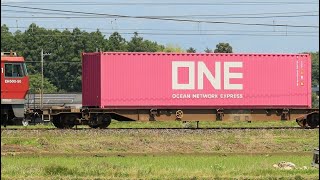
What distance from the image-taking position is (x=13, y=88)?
3250cm

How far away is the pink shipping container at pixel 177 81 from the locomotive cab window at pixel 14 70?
395cm

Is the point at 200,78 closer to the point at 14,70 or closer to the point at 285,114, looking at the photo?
the point at 285,114

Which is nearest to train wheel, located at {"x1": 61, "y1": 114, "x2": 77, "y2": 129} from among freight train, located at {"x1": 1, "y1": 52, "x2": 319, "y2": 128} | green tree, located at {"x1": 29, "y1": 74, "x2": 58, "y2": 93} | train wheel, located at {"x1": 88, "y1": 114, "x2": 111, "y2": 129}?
freight train, located at {"x1": 1, "y1": 52, "x2": 319, "y2": 128}

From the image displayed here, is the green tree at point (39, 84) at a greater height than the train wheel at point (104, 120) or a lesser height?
greater

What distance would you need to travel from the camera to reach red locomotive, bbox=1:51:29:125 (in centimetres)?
3216

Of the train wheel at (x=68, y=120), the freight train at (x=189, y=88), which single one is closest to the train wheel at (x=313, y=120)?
the freight train at (x=189, y=88)

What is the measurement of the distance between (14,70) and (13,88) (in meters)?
0.88

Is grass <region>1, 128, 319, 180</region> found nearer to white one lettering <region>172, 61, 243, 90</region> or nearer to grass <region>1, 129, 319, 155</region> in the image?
grass <region>1, 129, 319, 155</region>

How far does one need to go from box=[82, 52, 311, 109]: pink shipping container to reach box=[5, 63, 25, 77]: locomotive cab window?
3.95 m

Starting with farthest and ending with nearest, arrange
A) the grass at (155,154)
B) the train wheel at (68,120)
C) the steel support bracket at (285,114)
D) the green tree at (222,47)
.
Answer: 1. the green tree at (222,47)
2. the steel support bracket at (285,114)
3. the train wheel at (68,120)
4. the grass at (155,154)

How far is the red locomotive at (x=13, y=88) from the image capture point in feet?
105

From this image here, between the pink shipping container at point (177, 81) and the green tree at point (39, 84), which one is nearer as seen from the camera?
the pink shipping container at point (177, 81)

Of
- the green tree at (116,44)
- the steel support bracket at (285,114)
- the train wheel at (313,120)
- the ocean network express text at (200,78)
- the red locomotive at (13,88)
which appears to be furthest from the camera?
the green tree at (116,44)

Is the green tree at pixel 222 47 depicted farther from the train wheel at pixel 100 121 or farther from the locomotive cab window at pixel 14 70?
the locomotive cab window at pixel 14 70
